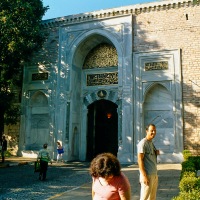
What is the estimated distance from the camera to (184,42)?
13.6 metres

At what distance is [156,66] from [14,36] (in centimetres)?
724

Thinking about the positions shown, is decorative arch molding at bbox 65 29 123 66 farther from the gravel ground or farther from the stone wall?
the gravel ground

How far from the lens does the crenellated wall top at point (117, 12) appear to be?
46.4 ft

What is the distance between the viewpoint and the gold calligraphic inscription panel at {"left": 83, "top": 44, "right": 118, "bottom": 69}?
15.9m

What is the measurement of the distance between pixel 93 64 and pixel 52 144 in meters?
5.36

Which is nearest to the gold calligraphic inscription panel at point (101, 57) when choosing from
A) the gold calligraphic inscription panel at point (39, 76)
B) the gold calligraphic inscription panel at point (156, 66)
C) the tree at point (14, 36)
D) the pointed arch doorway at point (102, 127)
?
the gold calligraphic inscription panel at point (156, 66)

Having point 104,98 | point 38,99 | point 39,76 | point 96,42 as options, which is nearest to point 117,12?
point 96,42

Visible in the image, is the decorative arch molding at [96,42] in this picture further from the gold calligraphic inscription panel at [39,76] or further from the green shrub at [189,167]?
the green shrub at [189,167]

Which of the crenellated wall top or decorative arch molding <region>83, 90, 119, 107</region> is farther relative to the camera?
decorative arch molding <region>83, 90, 119, 107</region>

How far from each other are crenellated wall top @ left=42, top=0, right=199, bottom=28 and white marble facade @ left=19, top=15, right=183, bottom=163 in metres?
0.26

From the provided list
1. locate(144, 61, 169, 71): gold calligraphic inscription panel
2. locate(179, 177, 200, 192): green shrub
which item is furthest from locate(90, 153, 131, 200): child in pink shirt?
locate(144, 61, 169, 71): gold calligraphic inscription panel

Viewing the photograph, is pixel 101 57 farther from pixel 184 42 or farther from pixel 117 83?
pixel 184 42

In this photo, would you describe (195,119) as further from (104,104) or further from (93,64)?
(93,64)

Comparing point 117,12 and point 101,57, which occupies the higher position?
point 117,12
